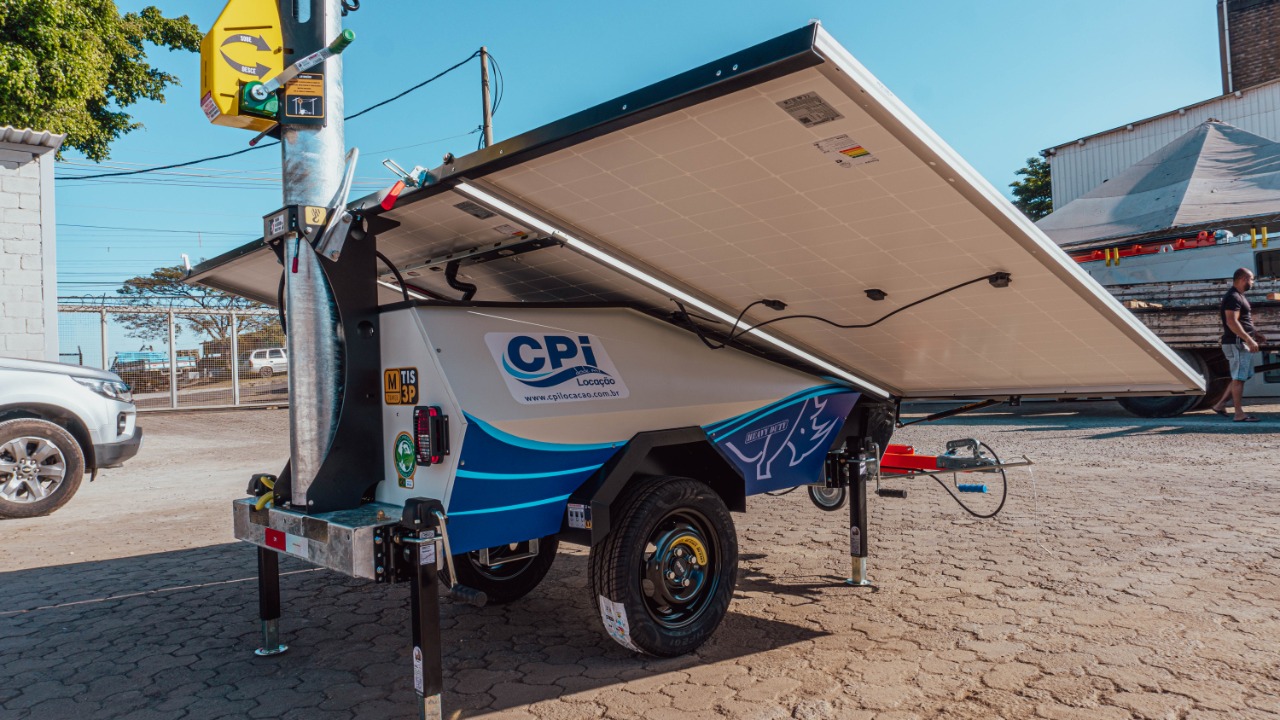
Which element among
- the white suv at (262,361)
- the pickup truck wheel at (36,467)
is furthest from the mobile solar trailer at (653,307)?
the white suv at (262,361)

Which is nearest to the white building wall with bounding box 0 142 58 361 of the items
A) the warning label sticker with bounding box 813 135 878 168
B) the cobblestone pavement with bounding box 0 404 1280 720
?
the cobblestone pavement with bounding box 0 404 1280 720

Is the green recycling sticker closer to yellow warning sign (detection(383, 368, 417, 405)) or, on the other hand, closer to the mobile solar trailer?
the mobile solar trailer

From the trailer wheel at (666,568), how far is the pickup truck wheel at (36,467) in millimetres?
7110

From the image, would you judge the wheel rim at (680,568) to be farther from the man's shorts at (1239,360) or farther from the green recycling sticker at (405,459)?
the man's shorts at (1239,360)

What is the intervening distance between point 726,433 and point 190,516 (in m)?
6.41

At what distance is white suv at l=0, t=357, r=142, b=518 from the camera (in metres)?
8.16

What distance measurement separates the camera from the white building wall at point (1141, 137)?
23219 mm

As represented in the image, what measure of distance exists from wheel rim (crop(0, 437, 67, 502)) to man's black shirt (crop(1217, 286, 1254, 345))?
45.8ft

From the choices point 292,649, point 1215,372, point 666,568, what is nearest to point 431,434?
point 666,568

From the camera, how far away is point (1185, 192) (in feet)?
61.2

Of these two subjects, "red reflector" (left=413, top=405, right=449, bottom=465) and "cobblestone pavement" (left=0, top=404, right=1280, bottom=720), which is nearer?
"red reflector" (left=413, top=405, right=449, bottom=465)

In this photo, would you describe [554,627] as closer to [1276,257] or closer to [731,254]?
[731,254]

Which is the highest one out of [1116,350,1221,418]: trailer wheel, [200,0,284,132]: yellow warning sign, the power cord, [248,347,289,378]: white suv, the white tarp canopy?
the white tarp canopy

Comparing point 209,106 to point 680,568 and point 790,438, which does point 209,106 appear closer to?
point 680,568
